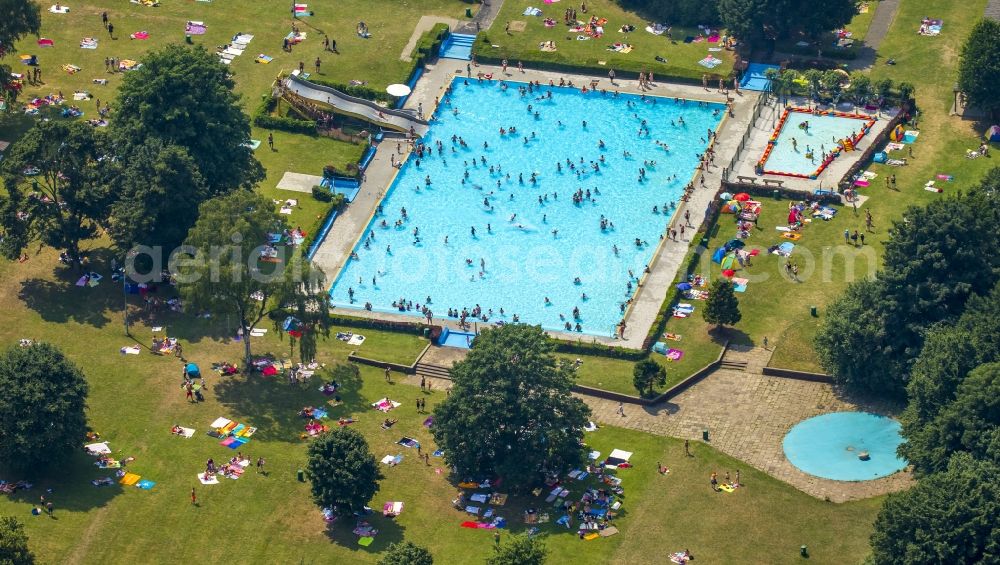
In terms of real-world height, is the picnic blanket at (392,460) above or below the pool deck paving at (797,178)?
below

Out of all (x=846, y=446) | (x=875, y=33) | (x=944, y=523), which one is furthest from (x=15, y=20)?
(x=944, y=523)

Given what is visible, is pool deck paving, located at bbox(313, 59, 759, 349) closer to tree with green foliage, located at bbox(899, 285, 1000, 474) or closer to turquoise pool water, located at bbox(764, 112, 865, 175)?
turquoise pool water, located at bbox(764, 112, 865, 175)

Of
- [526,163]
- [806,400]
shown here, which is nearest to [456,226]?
[526,163]

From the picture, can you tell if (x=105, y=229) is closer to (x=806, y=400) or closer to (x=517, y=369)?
(x=517, y=369)

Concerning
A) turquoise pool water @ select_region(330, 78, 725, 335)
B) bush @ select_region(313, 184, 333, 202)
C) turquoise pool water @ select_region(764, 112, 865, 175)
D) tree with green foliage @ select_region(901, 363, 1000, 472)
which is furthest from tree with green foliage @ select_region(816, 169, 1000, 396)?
bush @ select_region(313, 184, 333, 202)

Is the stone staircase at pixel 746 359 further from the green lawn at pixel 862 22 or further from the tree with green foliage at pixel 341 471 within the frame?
the green lawn at pixel 862 22

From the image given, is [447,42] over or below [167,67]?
below

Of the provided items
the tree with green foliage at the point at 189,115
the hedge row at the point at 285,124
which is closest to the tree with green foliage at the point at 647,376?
the tree with green foliage at the point at 189,115
